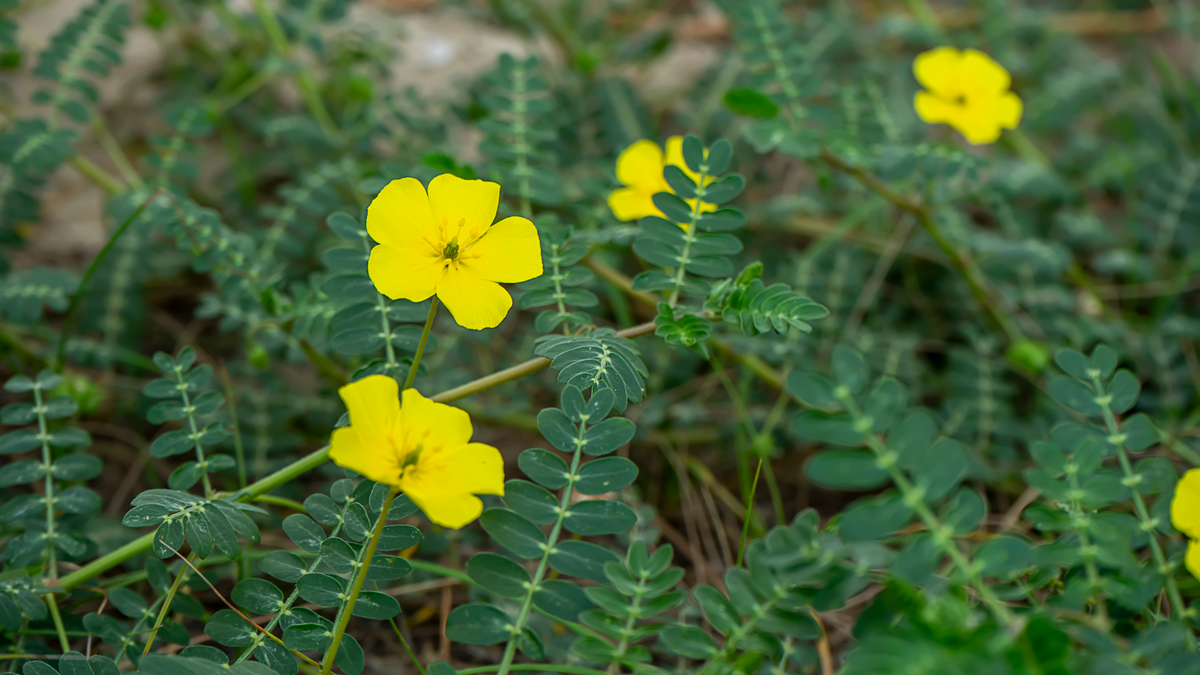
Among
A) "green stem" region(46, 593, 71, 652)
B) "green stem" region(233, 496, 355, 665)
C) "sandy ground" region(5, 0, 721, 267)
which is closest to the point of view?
"green stem" region(233, 496, 355, 665)

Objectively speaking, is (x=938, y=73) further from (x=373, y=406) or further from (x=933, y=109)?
(x=373, y=406)

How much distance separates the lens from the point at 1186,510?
112 cm

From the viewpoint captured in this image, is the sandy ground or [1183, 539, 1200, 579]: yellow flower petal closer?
[1183, 539, 1200, 579]: yellow flower petal

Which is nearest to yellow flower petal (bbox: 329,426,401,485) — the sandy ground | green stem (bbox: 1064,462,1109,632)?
green stem (bbox: 1064,462,1109,632)

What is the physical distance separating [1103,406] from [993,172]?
128cm

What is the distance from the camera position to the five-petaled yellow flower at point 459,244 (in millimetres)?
1271

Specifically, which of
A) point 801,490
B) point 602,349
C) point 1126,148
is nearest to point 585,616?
point 602,349

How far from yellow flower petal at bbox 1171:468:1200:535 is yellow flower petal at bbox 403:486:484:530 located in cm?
96

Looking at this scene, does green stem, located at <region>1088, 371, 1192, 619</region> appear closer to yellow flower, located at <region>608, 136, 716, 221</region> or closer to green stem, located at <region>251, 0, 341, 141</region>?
yellow flower, located at <region>608, 136, 716, 221</region>

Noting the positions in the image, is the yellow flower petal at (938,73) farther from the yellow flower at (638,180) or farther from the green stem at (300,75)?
the green stem at (300,75)

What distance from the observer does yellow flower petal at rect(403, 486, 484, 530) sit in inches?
41.4

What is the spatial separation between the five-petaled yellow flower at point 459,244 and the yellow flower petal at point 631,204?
18.0 inches

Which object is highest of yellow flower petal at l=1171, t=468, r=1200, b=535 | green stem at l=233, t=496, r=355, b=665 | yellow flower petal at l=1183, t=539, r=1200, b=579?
yellow flower petal at l=1171, t=468, r=1200, b=535

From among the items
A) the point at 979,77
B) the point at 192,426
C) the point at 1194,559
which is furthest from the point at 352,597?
the point at 979,77
